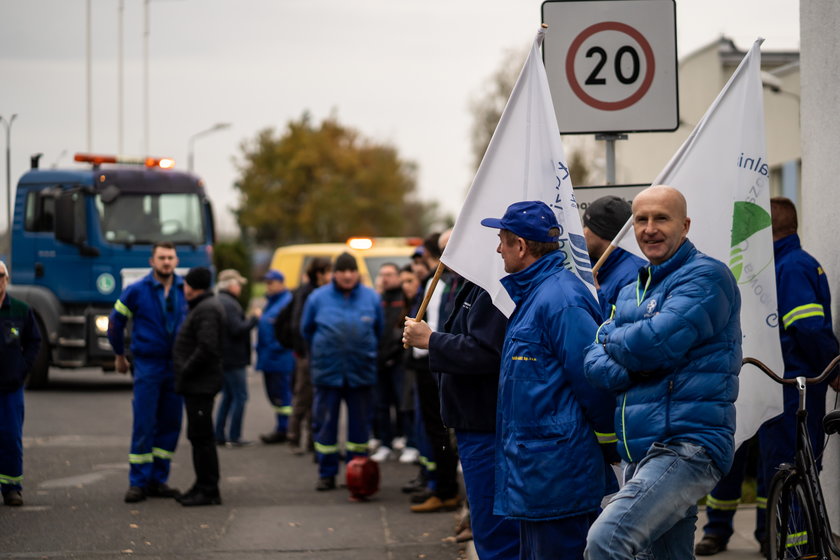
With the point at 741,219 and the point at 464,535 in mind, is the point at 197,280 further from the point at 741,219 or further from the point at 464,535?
the point at 741,219

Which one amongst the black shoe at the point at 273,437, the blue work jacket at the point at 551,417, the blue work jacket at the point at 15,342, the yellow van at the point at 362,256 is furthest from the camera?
the yellow van at the point at 362,256

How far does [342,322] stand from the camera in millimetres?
10977

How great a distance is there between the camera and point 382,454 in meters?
12.8

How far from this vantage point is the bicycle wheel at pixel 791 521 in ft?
18.5

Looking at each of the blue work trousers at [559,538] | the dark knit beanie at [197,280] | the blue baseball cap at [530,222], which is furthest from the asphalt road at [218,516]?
the blue baseball cap at [530,222]

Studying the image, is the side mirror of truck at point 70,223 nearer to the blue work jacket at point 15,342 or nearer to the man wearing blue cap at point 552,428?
the blue work jacket at point 15,342

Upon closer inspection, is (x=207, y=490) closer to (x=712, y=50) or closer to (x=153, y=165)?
(x=153, y=165)

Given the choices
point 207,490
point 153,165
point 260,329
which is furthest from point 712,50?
point 207,490

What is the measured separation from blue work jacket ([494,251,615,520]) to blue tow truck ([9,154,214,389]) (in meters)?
14.5

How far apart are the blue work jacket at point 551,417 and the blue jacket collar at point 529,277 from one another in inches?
3.4

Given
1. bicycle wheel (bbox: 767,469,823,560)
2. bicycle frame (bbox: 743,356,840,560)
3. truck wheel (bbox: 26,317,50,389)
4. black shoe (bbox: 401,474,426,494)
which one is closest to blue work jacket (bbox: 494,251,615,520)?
bicycle frame (bbox: 743,356,840,560)

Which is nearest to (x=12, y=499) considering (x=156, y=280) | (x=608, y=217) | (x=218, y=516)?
(x=218, y=516)

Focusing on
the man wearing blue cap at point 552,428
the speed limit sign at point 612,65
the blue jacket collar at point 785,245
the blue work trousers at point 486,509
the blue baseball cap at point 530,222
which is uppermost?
the speed limit sign at point 612,65

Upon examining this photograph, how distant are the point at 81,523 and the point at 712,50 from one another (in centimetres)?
2252
